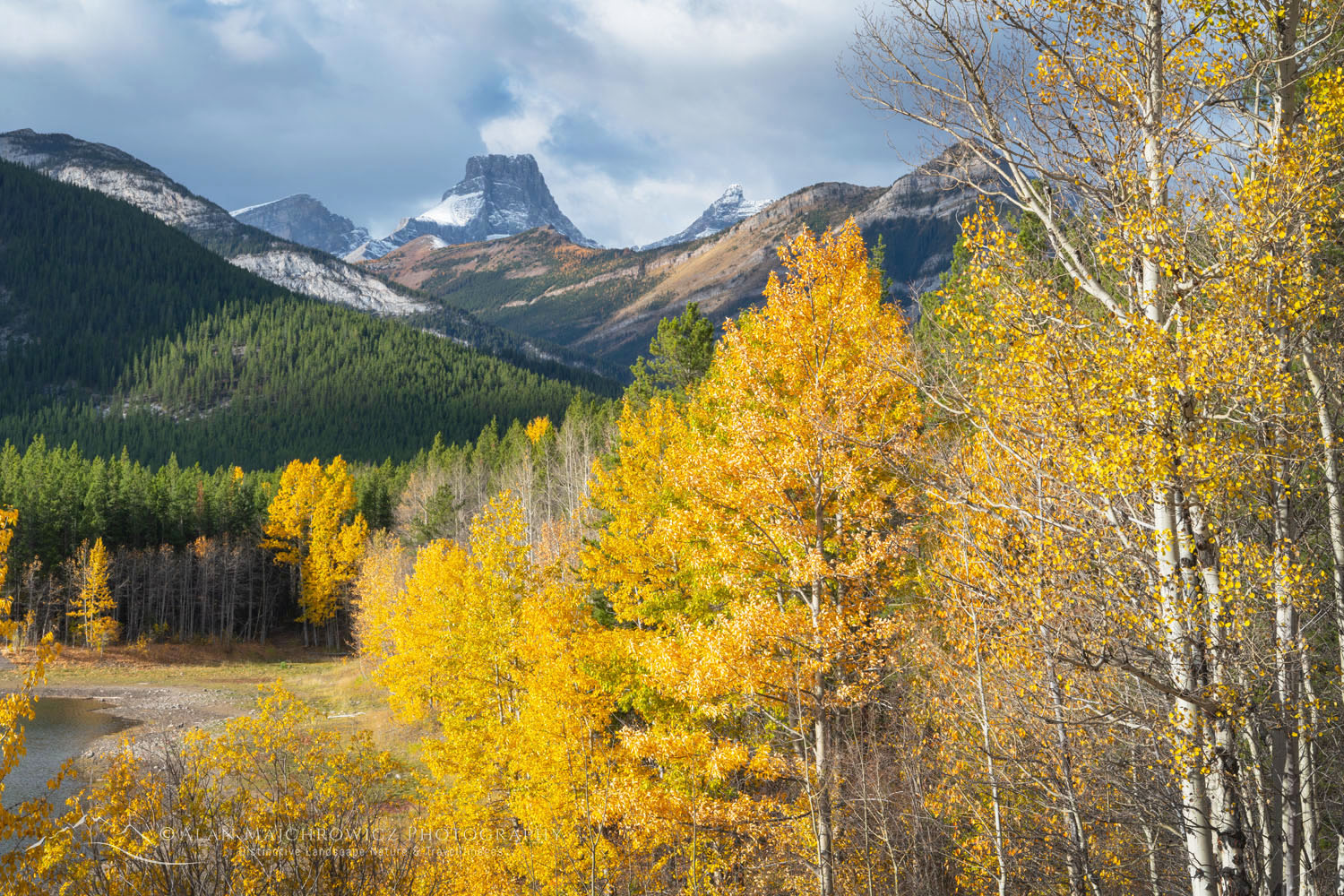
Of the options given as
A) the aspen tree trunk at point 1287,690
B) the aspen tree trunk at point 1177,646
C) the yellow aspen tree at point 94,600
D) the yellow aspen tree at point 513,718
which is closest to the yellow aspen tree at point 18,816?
the yellow aspen tree at point 513,718

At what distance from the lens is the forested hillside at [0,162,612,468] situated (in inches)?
5522

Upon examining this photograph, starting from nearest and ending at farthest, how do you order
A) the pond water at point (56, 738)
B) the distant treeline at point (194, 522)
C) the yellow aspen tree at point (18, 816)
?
1. the yellow aspen tree at point (18, 816)
2. the pond water at point (56, 738)
3. the distant treeline at point (194, 522)

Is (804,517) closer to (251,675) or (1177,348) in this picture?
(1177,348)

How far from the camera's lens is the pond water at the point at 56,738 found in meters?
26.4

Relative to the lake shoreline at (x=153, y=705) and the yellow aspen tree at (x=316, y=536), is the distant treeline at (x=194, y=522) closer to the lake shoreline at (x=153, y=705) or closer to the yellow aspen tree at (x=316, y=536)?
the yellow aspen tree at (x=316, y=536)

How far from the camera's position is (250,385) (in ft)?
527

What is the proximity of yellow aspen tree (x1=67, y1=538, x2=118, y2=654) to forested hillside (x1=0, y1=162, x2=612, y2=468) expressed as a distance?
7530 centimetres

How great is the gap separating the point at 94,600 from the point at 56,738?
72.0 feet

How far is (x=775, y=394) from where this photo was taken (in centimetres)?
1248

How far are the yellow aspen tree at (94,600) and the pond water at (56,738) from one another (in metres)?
8.51

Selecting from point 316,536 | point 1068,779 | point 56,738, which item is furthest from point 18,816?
point 316,536

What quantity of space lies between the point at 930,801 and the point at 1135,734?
522cm

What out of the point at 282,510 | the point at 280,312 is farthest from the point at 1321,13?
the point at 280,312

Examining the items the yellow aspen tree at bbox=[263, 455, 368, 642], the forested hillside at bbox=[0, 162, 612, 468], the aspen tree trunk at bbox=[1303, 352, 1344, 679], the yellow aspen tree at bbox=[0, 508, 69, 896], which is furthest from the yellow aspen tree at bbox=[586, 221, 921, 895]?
the forested hillside at bbox=[0, 162, 612, 468]
